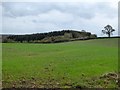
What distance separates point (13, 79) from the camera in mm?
17516

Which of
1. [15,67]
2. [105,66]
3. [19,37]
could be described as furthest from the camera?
[19,37]

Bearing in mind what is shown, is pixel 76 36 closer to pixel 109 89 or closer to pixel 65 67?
pixel 65 67

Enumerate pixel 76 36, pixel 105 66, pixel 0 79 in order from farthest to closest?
pixel 76 36 → pixel 105 66 → pixel 0 79

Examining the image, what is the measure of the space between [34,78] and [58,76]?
161cm

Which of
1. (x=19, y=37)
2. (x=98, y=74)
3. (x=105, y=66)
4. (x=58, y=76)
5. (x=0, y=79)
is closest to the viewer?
(x=0, y=79)

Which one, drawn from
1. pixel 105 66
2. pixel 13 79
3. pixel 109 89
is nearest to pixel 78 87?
pixel 109 89

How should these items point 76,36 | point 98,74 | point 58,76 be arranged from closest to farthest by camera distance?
point 58,76 → point 98,74 → point 76,36

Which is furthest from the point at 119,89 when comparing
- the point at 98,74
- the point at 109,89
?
the point at 98,74

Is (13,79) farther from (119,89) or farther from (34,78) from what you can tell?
(119,89)

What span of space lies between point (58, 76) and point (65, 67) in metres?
3.84

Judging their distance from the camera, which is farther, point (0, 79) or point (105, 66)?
point (105, 66)

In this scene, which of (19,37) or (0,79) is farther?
(19,37)

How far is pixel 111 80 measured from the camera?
1777cm

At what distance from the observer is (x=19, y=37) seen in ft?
235
